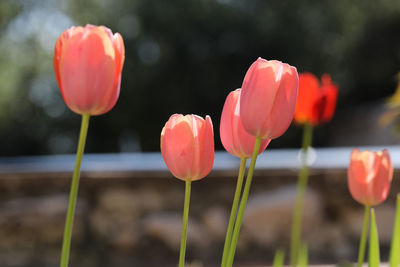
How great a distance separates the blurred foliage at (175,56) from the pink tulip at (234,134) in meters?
8.40

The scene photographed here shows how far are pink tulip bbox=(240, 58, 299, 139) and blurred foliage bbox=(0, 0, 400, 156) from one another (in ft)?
27.7

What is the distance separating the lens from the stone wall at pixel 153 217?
6.61ft

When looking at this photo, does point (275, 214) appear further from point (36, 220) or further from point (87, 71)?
point (87, 71)

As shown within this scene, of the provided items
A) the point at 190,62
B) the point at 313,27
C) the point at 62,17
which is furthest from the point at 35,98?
the point at 313,27

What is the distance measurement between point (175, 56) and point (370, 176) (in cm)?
861

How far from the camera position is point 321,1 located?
368 inches

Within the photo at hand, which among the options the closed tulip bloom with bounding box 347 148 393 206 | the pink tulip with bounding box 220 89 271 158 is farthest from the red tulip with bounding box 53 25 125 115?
the closed tulip bloom with bounding box 347 148 393 206

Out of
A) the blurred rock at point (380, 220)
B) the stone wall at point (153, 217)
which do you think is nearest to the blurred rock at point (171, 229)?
the stone wall at point (153, 217)

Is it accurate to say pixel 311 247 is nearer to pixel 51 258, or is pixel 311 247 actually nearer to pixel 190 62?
pixel 51 258

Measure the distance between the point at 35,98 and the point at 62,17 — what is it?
5.05 ft

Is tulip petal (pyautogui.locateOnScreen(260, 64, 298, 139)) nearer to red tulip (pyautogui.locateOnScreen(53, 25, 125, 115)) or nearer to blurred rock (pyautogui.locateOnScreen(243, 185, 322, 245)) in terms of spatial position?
red tulip (pyautogui.locateOnScreen(53, 25, 125, 115))

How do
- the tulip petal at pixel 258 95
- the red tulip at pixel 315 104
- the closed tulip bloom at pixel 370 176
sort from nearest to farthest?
the tulip petal at pixel 258 95 → the closed tulip bloom at pixel 370 176 → the red tulip at pixel 315 104

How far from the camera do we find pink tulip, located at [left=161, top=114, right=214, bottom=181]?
0.43m

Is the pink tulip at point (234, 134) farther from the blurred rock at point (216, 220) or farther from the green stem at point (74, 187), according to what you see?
the blurred rock at point (216, 220)
